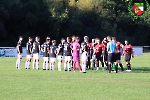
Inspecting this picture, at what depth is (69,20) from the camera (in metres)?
78.2

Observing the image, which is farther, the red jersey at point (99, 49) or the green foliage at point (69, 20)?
the green foliage at point (69, 20)

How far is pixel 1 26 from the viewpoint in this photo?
70.2m

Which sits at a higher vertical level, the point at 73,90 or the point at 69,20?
the point at 69,20

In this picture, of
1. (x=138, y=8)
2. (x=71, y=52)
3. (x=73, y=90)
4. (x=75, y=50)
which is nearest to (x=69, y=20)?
(x=138, y=8)

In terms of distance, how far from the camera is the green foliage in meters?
74.3

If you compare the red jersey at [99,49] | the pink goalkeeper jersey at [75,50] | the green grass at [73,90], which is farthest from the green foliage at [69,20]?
the green grass at [73,90]

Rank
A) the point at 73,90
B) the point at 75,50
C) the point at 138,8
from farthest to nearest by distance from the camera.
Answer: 1. the point at 138,8
2. the point at 75,50
3. the point at 73,90

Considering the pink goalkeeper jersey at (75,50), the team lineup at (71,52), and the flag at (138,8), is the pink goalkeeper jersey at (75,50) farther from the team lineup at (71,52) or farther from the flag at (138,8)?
the flag at (138,8)

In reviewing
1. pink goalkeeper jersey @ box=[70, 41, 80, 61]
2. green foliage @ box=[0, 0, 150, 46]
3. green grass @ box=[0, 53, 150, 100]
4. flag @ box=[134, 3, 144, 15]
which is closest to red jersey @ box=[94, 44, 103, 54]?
pink goalkeeper jersey @ box=[70, 41, 80, 61]

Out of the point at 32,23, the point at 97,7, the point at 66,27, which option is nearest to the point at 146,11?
the point at 97,7

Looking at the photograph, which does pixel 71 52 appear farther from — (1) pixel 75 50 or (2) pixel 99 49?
(2) pixel 99 49

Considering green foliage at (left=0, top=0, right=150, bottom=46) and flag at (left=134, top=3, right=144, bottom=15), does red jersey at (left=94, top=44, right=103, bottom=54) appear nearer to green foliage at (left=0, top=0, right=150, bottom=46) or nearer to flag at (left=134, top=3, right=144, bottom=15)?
green foliage at (left=0, top=0, right=150, bottom=46)

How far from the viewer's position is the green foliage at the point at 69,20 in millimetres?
74312

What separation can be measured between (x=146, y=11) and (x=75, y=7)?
12608 millimetres
